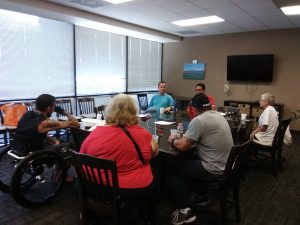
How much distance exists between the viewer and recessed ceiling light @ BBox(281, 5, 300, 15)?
439 cm

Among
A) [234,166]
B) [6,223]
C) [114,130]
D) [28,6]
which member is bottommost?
[6,223]

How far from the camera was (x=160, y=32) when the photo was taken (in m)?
6.94

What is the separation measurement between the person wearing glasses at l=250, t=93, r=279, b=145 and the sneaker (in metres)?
1.63

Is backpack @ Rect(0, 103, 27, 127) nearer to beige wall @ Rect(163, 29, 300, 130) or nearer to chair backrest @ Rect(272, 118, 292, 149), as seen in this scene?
chair backrest @ Rect(272, 118, 292, 149)

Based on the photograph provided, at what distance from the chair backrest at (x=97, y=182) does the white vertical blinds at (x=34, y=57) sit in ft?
12.1

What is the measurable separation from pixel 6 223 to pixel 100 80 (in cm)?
457

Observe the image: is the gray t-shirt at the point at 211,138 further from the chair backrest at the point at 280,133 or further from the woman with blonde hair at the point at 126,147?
the chair backrest at the point at 280,133

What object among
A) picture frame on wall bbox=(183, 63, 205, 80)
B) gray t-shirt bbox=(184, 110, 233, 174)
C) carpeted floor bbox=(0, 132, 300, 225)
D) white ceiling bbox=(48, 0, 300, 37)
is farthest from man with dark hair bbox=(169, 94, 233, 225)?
picture frame on wall bbox=(183, 63, 205, 80)

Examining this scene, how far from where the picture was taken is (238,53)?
278 inches

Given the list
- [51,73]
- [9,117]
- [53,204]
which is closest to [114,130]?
[53,204]

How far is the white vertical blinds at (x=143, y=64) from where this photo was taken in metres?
7.42

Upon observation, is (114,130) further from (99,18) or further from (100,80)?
(100,80)

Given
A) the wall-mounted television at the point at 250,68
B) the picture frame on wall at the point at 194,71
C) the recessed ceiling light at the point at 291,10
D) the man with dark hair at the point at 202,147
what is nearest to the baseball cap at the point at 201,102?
the man with dark hair at the point at 202,147

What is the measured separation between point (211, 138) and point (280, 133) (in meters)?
1.78
